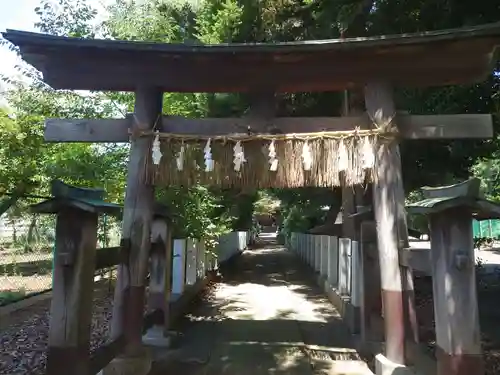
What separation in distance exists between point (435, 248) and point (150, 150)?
332 centimetres

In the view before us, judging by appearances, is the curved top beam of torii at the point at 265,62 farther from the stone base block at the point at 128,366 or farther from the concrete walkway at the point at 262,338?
the concrete walkway at the point at 262,338

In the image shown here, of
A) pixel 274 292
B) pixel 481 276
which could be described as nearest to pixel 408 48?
pixel 274 292

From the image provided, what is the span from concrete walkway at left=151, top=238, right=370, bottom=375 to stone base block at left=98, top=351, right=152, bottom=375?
24 centimetres

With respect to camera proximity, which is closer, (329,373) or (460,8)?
(329,373)

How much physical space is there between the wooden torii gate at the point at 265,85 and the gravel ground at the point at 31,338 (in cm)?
135

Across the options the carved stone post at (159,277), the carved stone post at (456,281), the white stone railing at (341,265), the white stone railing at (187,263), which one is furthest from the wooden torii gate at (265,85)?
the white stone railing at (187,263)

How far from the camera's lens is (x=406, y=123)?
5293 millimetres

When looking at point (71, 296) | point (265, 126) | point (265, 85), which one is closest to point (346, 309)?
point (265, 126)

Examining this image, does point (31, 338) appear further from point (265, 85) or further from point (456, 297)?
point (456, 297)

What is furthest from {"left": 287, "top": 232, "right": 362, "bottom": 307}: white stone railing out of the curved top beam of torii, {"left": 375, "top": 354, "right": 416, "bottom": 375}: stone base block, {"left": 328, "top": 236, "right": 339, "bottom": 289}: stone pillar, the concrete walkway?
the curved top beam of torii

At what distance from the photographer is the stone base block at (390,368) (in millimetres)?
4555

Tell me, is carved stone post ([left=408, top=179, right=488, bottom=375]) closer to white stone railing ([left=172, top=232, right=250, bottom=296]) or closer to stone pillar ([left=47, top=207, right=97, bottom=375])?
stone pillar ([left=47, top=207, right=97, bottom=375])

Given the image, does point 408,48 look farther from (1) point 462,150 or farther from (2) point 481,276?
(2) point 481,276

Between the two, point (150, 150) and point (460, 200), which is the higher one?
point (150, 150)
